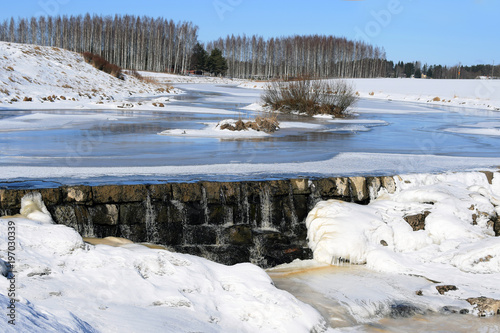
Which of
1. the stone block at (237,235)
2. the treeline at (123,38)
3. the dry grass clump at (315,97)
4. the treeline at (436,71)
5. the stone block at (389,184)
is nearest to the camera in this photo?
the stone block at (237,235)

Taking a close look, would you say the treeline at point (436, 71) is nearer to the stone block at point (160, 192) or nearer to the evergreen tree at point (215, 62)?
the evergreen tree at point (215, 62)

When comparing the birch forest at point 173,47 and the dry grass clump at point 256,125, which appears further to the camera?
the birch forest at point 173,47

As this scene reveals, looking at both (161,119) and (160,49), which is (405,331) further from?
(160,49)

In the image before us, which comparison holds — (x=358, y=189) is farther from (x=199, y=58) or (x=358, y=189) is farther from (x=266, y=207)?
(x=199, y=58)

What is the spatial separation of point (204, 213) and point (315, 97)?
17.3 m

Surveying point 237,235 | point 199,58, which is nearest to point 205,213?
point 237,235

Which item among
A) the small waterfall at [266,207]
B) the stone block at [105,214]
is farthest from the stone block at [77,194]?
the small waterfall at [266,207]

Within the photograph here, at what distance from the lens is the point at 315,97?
79.7ft

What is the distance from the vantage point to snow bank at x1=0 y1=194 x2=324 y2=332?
4.31 metres

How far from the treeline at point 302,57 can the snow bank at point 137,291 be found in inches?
3847

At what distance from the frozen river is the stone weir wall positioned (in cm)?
120

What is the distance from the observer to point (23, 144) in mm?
11609

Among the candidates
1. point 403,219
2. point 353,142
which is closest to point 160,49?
point 353,142

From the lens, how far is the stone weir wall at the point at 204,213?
720 cm
